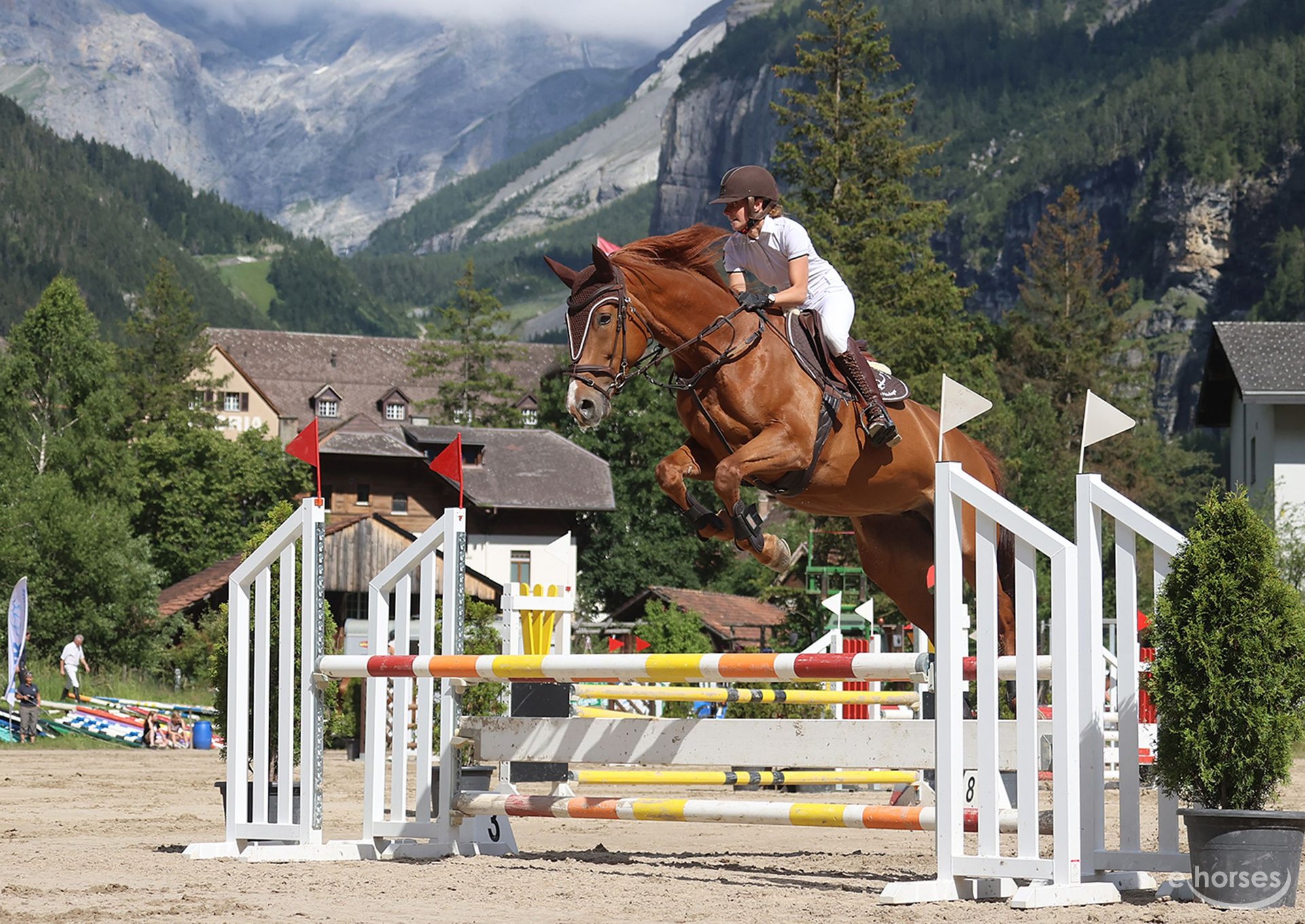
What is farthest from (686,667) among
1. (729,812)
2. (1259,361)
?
(1259,361)

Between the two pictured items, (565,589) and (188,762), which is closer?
(565,589)

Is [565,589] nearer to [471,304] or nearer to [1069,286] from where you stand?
[1069,286]

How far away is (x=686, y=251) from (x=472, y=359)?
2270 inches

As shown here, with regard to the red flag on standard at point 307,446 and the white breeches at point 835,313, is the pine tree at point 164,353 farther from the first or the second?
the white breeches at point 835,313

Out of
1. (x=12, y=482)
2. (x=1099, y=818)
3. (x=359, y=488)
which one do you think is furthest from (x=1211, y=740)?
(x=359, y=488)

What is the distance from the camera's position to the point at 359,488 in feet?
166

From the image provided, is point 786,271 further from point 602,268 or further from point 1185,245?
point 1185,245

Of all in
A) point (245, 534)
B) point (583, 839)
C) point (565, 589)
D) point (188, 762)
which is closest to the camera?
point (583, 839)

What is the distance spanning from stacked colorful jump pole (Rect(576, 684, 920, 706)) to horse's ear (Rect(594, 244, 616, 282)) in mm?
2925

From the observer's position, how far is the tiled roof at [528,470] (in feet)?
168

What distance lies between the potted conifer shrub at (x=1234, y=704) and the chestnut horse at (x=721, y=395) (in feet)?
5.97

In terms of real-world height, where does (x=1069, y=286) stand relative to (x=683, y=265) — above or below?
above

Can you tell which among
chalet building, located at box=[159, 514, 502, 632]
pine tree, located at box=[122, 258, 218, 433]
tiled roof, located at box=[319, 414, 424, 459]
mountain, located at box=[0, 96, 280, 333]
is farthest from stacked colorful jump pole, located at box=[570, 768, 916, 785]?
mountain, located at box=[0, 96, 280, 333]

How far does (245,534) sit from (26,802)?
4032cm
